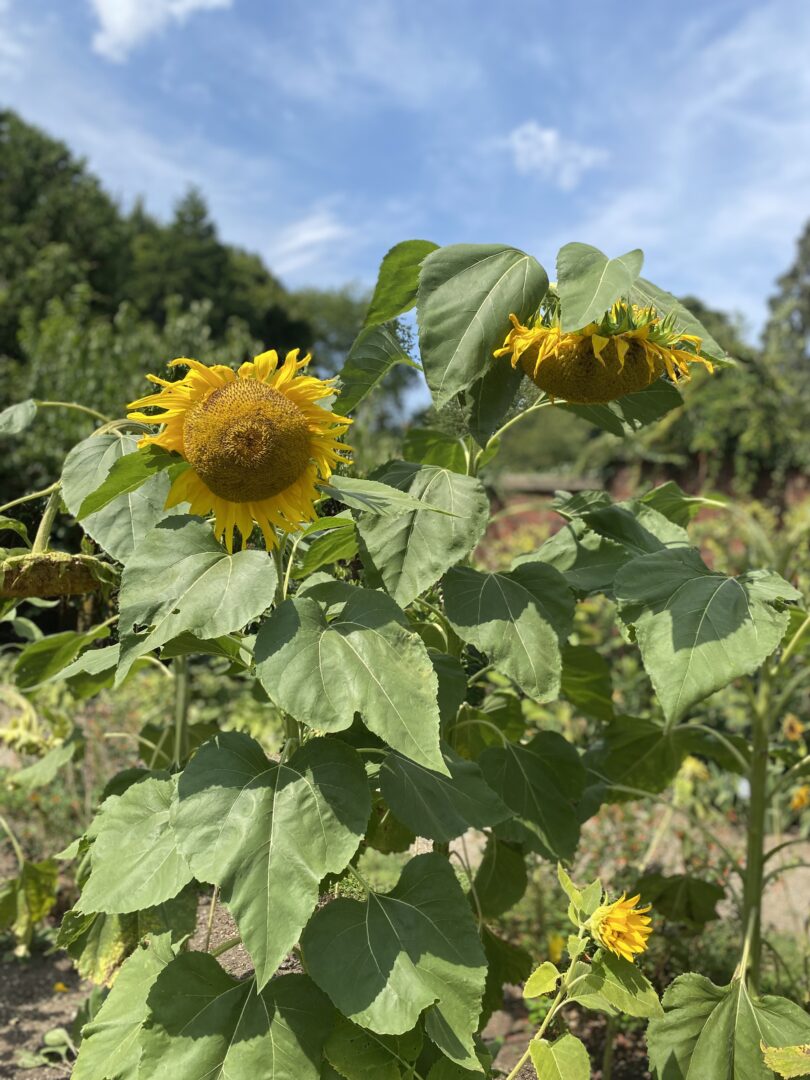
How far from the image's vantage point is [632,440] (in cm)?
959

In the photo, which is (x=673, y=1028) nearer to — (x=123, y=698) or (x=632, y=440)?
(x=123, y=698)

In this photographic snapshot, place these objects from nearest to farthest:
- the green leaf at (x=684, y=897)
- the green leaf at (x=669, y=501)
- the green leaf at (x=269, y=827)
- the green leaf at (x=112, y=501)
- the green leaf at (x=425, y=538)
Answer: the green leaf at (x=269, y=827)
the green leaf at (x=425, y=538)
the green leaf at (x=112, y=501)
the green leaf at (x=669, y=501)
the green leaf at (x=684, y=897)

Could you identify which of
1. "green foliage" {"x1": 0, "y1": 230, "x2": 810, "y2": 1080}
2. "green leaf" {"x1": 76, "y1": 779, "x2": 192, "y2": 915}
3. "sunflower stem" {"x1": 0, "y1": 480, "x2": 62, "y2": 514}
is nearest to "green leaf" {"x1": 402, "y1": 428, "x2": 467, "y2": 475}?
"green foliage" {"x1": 0, "y1": 230, "x2": 810, "y2": 1080}

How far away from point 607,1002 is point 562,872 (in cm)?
19

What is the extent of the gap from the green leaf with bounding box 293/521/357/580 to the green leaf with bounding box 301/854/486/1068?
50 centimetres

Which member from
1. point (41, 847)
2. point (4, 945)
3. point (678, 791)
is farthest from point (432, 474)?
point (41, 847)

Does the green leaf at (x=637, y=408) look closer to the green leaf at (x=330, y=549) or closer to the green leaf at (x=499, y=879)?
the green leaf at (x=330, y=549)

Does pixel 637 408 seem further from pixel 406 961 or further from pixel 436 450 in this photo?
pixel 406 961

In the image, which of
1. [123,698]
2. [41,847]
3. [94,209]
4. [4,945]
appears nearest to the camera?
[4,945]

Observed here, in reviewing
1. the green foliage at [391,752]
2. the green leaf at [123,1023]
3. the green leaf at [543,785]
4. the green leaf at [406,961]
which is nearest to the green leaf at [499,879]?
the green foliage at [391,752]

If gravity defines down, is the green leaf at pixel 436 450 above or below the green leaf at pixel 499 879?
above

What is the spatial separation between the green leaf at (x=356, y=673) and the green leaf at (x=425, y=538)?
10cm

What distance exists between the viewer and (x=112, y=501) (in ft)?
4.55

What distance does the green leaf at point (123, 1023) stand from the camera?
3.94 ft
